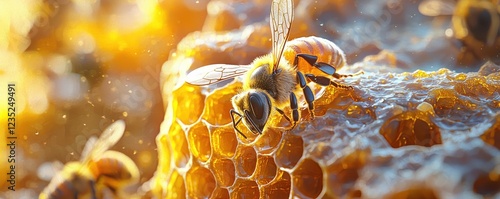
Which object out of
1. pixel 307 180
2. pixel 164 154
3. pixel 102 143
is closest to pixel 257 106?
pixel 307 180

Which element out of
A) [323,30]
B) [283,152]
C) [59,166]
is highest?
[323,30]

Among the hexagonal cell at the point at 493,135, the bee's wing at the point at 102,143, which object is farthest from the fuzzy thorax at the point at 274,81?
the bee's wing at the point at 102,143

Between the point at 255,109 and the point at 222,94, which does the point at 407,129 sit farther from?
the point at 222,94

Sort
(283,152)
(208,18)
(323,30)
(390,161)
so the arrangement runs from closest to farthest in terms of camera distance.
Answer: (390,161)
(283,152)
(323,30)
(208,18)

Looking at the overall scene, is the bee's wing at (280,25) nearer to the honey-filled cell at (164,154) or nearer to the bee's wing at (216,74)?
the bee's wing at (216,74)

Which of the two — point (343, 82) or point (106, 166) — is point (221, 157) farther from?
point (106, 166)

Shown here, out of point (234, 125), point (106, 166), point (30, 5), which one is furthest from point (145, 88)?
point (234, 125)

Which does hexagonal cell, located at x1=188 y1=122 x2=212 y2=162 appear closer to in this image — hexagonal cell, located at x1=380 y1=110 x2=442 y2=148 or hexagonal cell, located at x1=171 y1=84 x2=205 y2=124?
hexagonal cell, located at x1=171 y1=84 x2=205 y2=124
